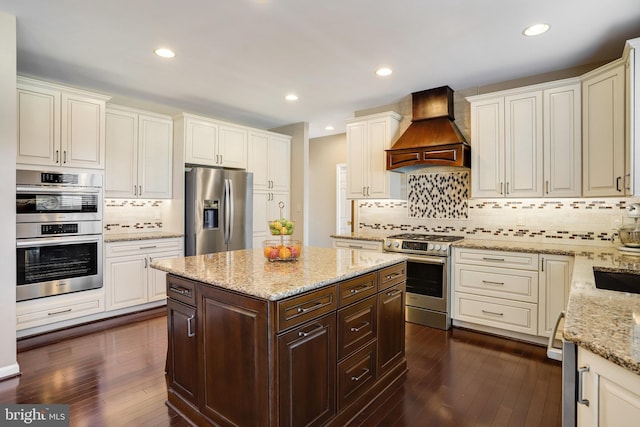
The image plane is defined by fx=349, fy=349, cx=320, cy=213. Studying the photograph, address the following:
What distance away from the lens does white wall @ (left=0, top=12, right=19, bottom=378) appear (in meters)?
2.47

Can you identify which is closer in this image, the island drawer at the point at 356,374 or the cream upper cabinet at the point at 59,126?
the island drawer at the point at 356,374

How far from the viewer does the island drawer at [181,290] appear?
2.02 metres

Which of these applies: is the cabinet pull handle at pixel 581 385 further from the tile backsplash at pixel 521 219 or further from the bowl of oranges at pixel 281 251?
the tile backsplash at pixel 521 219

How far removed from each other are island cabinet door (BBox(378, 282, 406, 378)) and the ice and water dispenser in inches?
111

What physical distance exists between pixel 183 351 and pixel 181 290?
0.37 metres

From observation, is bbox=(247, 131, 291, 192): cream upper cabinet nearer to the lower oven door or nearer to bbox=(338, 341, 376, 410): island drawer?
the lower oven door

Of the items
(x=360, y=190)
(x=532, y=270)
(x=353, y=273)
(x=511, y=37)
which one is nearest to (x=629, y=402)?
(x=353, y=273)

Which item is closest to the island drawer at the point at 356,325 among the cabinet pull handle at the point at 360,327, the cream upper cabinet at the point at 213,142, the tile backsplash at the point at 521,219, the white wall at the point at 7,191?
the cabinet pull handle at the point at 360,327

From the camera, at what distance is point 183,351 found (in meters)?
2.12

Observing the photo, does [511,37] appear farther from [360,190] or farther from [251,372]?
[251,372]

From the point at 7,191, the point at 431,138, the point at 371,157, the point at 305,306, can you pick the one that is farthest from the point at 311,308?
the point at 371,157

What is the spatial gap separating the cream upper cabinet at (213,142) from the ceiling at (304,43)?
0.42 m

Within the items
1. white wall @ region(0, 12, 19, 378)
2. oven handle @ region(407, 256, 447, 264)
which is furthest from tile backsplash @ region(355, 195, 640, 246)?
white wall @ region(0, 12, 19, 378)

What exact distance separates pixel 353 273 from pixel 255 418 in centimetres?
88
